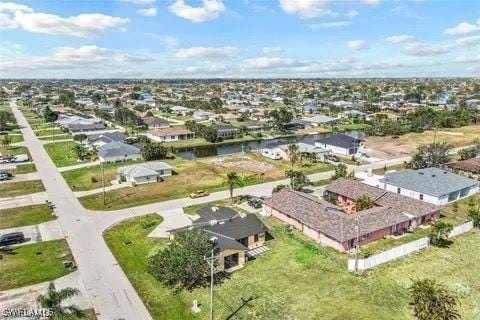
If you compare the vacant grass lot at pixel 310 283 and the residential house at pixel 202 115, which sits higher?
the residential house at pixel 202 115

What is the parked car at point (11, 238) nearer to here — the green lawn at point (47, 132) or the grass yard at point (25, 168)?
the grass yard at point (25, 168)

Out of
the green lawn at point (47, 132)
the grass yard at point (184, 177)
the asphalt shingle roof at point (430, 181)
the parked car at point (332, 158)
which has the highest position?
the asphalt shingle roof at point (430, 181)

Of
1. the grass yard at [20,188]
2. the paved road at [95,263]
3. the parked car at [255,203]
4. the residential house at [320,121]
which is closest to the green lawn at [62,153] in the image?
the grass yard at [20,188]

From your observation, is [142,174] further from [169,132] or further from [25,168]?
[169,132]

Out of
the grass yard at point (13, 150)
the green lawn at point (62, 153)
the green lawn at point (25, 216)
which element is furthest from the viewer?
the grass yard at point (13, 150)

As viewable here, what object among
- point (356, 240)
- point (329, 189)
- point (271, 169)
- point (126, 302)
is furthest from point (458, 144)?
point (126, 302)

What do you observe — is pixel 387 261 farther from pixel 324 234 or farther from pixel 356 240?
pixel 324 234

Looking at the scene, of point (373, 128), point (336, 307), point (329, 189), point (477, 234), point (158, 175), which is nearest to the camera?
point (336, 307)
